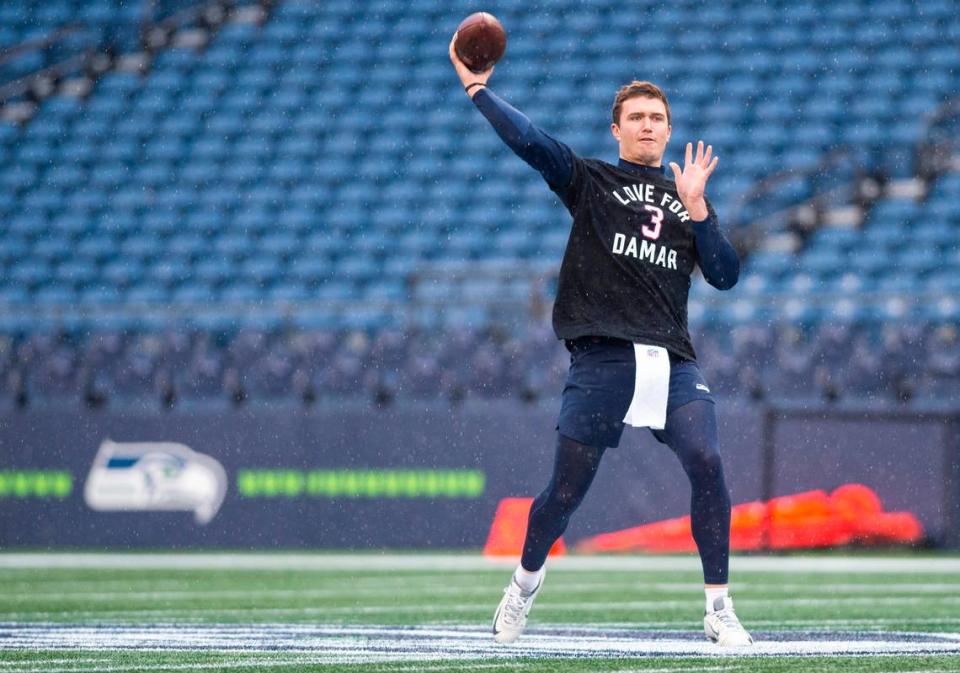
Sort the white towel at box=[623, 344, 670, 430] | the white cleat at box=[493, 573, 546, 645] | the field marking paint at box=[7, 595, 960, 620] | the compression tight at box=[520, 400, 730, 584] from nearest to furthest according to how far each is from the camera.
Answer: the compression tight at box=[520, 400, 730, 584], the white towel at box=[623, 344, 670, 430], the white cleat at box=[493, 573, 546, 645], the field marking paint at box=[7, 595, 960, 620]

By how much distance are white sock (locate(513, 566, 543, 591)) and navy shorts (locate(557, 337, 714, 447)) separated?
19.4 inches

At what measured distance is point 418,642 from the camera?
520 centimetres

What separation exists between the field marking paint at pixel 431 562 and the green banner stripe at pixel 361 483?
680 mm

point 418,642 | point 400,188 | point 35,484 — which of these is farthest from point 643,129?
point 400,188

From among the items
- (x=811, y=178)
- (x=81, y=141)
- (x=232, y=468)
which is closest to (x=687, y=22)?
(x=811, y=178)

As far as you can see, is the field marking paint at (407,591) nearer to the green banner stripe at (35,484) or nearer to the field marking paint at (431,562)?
the field marking paint at (431,562)

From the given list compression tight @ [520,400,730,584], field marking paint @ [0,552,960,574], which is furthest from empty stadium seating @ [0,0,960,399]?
compression tight @ [520,400,730,584]

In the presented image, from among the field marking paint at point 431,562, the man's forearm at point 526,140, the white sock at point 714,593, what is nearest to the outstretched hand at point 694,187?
the man's forearm at point 526,140

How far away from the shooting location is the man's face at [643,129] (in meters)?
4.98

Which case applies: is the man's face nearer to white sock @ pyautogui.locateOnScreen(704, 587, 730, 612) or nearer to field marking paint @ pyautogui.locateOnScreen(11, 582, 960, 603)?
white sock @ pyautogui.locateOnScreen(704, 587, 730, 612)

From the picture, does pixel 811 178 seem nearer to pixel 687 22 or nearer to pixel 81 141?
pixel 687 22

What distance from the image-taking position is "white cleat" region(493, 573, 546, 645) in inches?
200

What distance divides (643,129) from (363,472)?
8.07m

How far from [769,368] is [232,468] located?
424 cm
